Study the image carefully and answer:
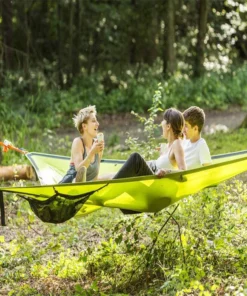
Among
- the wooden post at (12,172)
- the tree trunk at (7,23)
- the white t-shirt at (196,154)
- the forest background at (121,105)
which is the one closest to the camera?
the forest background at (121,105)

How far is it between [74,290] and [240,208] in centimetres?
92

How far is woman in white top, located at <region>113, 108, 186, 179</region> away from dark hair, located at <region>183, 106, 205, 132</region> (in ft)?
0.39

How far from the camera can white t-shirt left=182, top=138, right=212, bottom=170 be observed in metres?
3.53

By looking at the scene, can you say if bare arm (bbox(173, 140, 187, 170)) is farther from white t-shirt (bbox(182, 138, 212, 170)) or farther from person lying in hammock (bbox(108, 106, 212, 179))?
white t-shirt (bbox(182, 138, 212, 170))

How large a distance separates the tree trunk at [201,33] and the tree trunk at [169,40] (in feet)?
1.35

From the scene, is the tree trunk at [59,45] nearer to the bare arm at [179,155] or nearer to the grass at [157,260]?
the grass at [157,260]

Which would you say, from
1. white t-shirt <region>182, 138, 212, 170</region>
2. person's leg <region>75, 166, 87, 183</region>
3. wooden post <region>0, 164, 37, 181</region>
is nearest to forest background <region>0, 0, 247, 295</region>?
white t-shirt <region>182, 138, 212, 170</region>

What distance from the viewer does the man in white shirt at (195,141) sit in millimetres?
3527

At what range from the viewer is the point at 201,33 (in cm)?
1130

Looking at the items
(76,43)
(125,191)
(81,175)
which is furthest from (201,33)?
(125,191)

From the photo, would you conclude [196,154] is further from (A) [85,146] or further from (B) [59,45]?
(B) [59,45]

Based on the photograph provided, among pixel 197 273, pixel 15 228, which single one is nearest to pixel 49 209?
pixel 197 273

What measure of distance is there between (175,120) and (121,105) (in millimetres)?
6600

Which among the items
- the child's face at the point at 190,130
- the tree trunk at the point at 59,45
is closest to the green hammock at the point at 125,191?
the child's face at the point at 190,130
